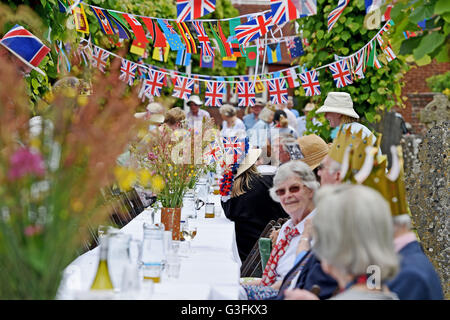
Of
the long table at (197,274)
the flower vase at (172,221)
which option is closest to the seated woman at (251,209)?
the long table at (197,274)

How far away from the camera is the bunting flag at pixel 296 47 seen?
27.8ft

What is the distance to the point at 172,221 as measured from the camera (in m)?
3.74

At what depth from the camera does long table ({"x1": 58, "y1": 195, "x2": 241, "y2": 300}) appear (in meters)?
2.39

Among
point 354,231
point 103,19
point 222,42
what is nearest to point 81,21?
point 103,19

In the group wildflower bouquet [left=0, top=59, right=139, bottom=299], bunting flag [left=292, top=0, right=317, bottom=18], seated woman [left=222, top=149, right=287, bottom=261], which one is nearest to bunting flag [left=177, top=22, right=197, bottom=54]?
bunting flag [left=292, top=0, right=317, bottom=18]

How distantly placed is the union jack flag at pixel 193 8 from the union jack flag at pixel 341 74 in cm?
260

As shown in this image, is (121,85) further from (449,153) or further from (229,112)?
(229,112)

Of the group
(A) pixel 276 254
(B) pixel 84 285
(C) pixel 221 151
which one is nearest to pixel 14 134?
(B) pixel 84 285

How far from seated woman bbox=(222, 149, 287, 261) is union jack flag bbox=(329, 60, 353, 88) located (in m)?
3.38

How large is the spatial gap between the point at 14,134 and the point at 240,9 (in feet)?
60.0

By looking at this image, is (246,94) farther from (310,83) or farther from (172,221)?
(172,221)

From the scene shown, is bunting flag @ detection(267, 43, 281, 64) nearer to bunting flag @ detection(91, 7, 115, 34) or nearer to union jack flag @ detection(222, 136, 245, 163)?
bunting flag @ detection(91, 7, 115, 34)

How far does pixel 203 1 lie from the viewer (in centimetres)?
568
